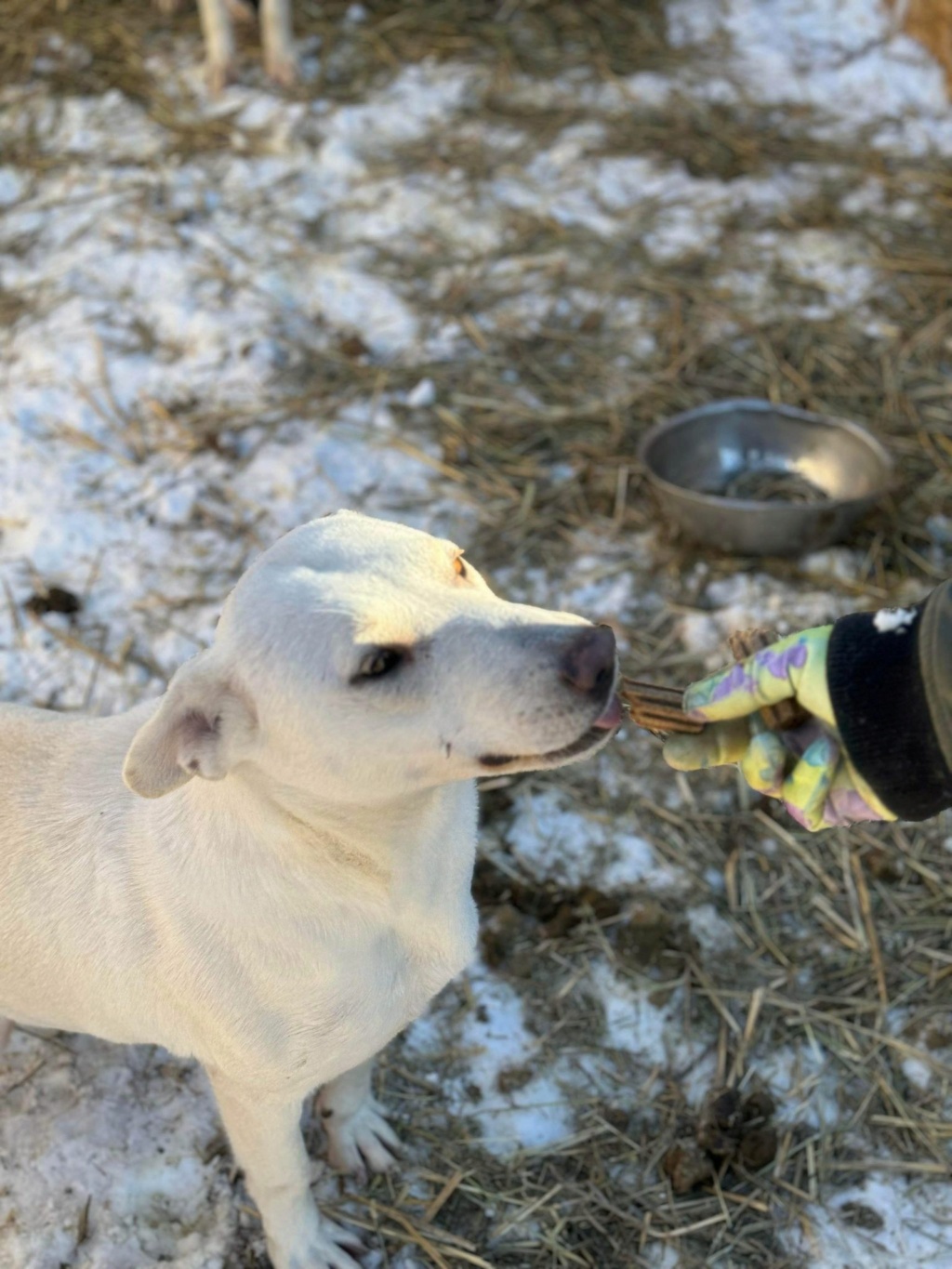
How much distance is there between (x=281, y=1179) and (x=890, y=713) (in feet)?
5.28

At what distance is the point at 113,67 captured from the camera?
20.8 feet

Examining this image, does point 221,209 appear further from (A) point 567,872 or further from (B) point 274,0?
(A) point 567,872

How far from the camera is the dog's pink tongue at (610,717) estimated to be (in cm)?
195

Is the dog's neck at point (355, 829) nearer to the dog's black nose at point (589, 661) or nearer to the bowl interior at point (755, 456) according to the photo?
the dog's black nose at point (589, 661)

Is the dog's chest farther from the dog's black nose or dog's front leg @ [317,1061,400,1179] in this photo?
the dog's black nose

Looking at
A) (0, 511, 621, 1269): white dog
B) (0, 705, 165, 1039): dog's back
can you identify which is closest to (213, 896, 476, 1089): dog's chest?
(0, 511, 621, 1269): white dog

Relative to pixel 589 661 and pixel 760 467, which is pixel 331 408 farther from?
pixel 589 661

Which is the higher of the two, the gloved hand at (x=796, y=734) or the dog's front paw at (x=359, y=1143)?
the gloved hand at (x=796, y=734)

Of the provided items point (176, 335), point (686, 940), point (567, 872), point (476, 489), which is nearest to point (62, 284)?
point (176, 335)

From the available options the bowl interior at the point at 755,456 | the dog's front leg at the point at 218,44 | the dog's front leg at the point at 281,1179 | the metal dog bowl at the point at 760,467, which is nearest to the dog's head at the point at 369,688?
the dog's front leg at the point at 281,1179

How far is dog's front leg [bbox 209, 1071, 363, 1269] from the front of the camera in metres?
2.40

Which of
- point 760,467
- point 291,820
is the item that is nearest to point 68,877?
point 291,820

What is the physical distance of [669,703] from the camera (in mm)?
2264

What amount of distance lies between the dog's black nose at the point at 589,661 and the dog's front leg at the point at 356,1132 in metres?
1.41
